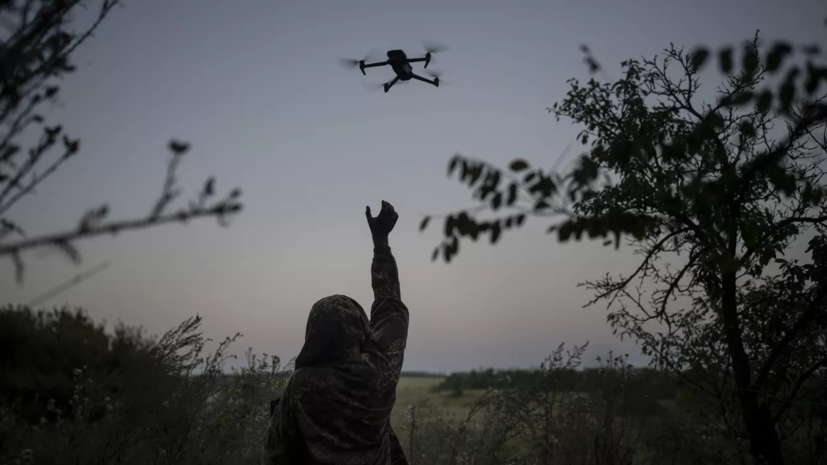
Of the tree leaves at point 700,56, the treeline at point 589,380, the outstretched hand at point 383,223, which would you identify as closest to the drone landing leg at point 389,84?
the outstretched hand at point 383,223

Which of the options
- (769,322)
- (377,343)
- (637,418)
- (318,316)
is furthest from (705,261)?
(318,316)

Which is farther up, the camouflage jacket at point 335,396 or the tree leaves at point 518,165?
the tree leaves at point 518,165

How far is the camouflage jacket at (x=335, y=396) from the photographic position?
10.8 feet

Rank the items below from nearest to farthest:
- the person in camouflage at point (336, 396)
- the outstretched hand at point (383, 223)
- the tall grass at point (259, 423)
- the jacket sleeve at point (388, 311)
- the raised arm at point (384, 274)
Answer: the person in camouflage at point (336, 396)
the jacket sleeve at point (388, 311)
the raised arm at point (384, 274)
the outstretched hand at point (383, 223)
the tall grass at point (259, 423)

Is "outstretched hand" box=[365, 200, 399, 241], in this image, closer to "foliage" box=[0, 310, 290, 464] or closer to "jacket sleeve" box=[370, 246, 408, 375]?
"jacket sleeve" box=[370, 246, 408, 375]

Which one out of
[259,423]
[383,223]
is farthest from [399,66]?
[259,423]

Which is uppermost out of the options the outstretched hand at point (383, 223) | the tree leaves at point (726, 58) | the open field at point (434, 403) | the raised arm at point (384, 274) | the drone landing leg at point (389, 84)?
the drone landing leg at point (389, 84)

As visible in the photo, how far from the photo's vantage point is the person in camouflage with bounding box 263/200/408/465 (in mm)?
3295

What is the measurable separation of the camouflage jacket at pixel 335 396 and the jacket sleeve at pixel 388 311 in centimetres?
8

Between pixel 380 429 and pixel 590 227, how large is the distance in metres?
2.35

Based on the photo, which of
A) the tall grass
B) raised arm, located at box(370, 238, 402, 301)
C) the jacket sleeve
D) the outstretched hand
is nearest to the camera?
the jacket sleeve

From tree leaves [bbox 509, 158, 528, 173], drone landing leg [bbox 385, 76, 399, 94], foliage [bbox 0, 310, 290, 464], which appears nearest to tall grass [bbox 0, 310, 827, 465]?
foliage [bbox 0, 310, 290, 464]

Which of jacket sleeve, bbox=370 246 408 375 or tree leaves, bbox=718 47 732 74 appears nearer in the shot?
tree leaves, bbox=718 47 732 74

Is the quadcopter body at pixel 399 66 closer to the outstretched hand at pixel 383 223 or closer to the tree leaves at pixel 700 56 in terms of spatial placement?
the outstretched hand at pixel 383 223
